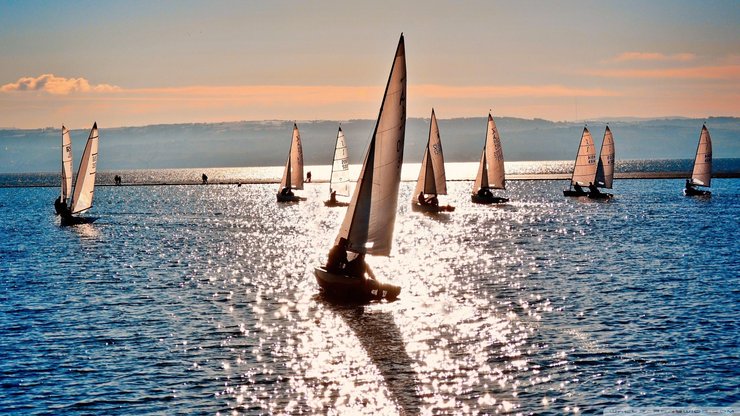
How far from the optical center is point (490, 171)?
→ 120 metres

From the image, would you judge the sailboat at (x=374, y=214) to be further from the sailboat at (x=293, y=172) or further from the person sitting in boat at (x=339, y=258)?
the sailboat at (x=293, y=172)

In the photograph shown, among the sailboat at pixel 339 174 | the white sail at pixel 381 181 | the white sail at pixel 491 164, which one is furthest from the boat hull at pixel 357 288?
the sailboat at pixel 339 174

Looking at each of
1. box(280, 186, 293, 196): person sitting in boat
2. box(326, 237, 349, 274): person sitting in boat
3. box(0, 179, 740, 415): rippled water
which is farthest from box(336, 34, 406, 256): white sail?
box(280, 186, 293, 196): person sitting in boat

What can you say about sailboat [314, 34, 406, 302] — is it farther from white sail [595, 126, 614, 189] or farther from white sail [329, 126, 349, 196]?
white sail [595, 126, 614, 189]

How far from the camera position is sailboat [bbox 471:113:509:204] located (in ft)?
384

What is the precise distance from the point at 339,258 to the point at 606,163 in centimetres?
9609

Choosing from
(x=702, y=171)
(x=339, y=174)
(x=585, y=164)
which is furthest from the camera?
(x=702, y=171)

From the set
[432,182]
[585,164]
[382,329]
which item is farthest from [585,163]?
[382,329]

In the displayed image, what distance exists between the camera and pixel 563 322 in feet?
130

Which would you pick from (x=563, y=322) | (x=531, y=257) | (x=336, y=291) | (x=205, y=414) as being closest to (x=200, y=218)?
(x=531, y=257)

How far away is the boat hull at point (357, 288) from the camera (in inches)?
1745

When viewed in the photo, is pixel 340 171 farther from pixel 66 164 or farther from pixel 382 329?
pixel 382 329

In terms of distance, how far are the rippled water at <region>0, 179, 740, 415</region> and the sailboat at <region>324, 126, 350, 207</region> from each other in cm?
3935

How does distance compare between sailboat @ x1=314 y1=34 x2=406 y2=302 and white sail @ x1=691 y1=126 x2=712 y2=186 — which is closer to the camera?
sailboat @ x1=314 y1=34 x2=406 y2=302
